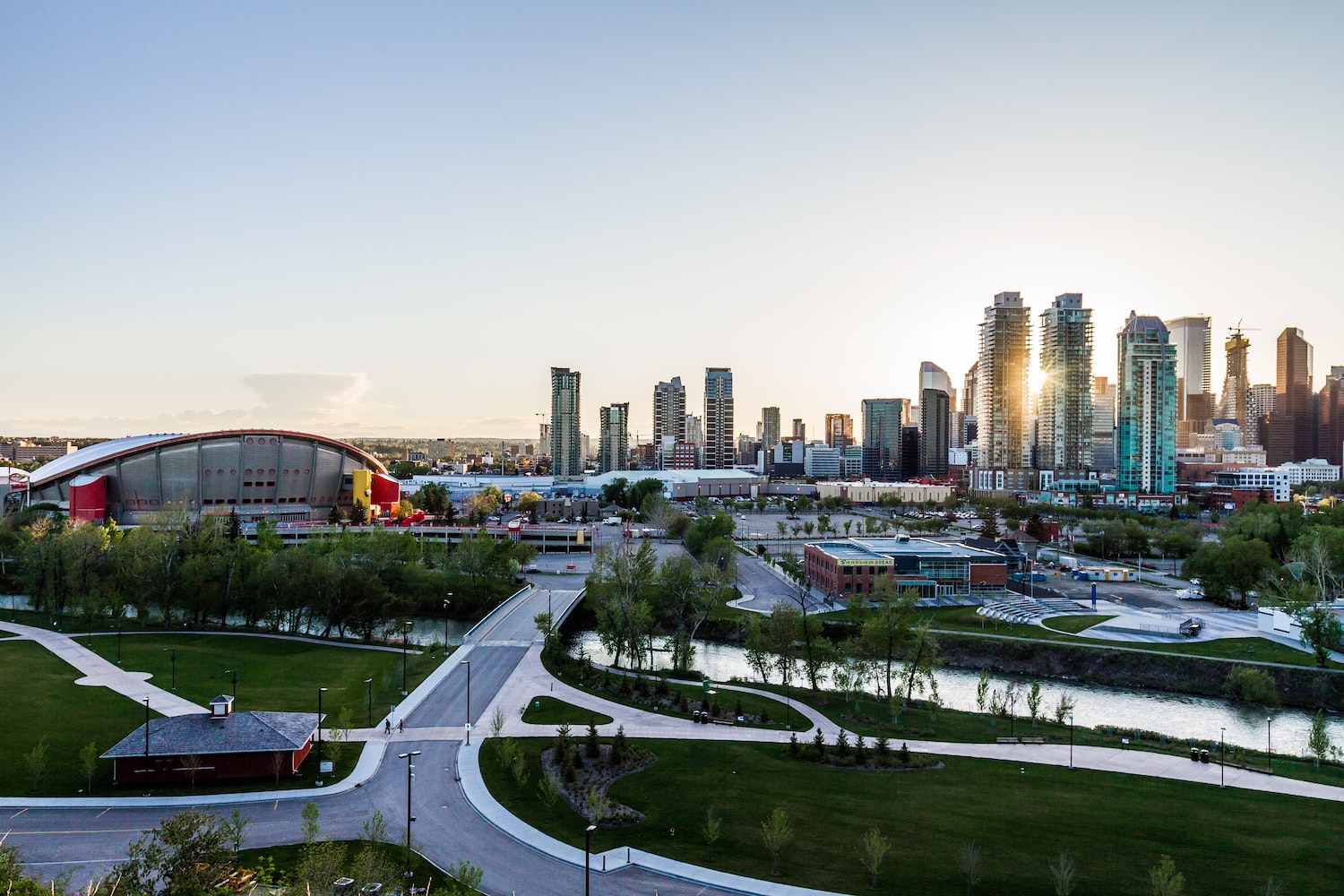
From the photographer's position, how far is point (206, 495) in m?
101

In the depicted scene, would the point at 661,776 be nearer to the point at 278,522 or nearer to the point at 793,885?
the point at 793,885

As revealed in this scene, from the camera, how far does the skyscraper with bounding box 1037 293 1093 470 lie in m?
172

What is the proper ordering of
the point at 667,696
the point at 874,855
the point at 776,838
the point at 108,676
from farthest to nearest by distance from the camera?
the point at 108,676 < the point at 667,696 < the point at 776,838 < the point at 874,855

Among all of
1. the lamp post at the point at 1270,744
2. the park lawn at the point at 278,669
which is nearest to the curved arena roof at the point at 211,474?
the park lawn at the point at 278,669

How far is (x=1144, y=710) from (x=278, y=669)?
4827 cm

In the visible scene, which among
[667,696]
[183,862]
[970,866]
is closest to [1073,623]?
[667,696]

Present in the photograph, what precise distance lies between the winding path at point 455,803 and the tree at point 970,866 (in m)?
4.77

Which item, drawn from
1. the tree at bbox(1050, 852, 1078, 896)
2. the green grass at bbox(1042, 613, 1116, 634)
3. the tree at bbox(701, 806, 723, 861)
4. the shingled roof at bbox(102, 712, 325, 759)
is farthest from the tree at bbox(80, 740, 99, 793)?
the green grass at bbox(1042, 613, 1116, 634)

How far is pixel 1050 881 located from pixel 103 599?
5667cm

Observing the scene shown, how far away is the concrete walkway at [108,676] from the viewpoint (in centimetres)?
3709

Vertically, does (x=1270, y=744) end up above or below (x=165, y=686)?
below

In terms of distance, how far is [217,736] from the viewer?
97.6ft

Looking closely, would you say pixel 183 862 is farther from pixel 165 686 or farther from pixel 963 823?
pixel 165 686

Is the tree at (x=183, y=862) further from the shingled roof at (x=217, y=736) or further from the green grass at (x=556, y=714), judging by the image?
the green grass at (x=556, y=714)
